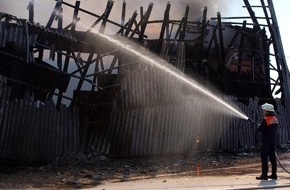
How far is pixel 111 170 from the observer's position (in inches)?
370

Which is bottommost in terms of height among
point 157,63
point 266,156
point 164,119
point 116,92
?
point 266,156

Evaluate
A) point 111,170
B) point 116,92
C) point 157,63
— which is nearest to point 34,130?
point 111,170

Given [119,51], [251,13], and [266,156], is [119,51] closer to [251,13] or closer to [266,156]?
[266,156]

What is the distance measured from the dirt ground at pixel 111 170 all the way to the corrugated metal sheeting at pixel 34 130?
306 mm

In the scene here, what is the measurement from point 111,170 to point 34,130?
2.05m

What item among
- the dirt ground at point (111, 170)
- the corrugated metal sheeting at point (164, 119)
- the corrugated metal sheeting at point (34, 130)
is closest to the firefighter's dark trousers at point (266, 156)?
the dirt ground at point (111, 170)

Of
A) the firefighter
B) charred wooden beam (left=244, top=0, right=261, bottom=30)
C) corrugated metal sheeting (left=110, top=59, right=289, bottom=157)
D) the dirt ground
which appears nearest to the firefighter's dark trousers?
the firefighter

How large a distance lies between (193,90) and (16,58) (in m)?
5.29

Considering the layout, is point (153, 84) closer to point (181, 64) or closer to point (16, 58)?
point (181, 64)

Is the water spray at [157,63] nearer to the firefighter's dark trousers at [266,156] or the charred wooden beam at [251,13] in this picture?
the firefighter's dark trousers at [266,156]

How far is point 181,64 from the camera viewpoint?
1206 centimetres

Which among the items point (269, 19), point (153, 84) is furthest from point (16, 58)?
point (269, 19)

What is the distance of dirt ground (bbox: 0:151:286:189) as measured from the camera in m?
7.75

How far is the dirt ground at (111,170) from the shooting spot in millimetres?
7755
